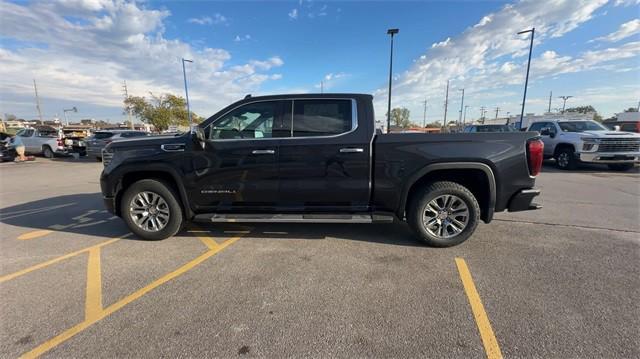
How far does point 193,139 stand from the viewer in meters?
3.81

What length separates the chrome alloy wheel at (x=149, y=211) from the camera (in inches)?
158

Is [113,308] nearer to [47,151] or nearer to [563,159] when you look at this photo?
[563,159]

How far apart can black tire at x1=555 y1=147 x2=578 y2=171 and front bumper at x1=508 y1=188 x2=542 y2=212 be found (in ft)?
31.5

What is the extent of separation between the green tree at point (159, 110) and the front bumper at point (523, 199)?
2098 inches

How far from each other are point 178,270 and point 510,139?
4.25 metres

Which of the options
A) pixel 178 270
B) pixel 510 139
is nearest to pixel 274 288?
pixel 178 270

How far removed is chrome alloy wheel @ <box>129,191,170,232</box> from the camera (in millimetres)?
4004

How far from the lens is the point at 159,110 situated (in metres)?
47.5

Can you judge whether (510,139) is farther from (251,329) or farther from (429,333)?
(251,329)

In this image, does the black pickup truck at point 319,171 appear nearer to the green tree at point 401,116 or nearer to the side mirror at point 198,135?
the side mirror at point 198,135

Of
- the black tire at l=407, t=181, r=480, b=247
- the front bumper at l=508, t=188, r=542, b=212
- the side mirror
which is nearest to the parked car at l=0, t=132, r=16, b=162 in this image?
the side mirror

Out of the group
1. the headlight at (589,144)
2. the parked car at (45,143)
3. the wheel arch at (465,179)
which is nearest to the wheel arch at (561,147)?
the headlight at (589,144)

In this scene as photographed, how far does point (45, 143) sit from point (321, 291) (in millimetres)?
20915

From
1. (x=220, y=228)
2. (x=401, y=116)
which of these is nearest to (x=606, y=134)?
(x=220, y=228)
